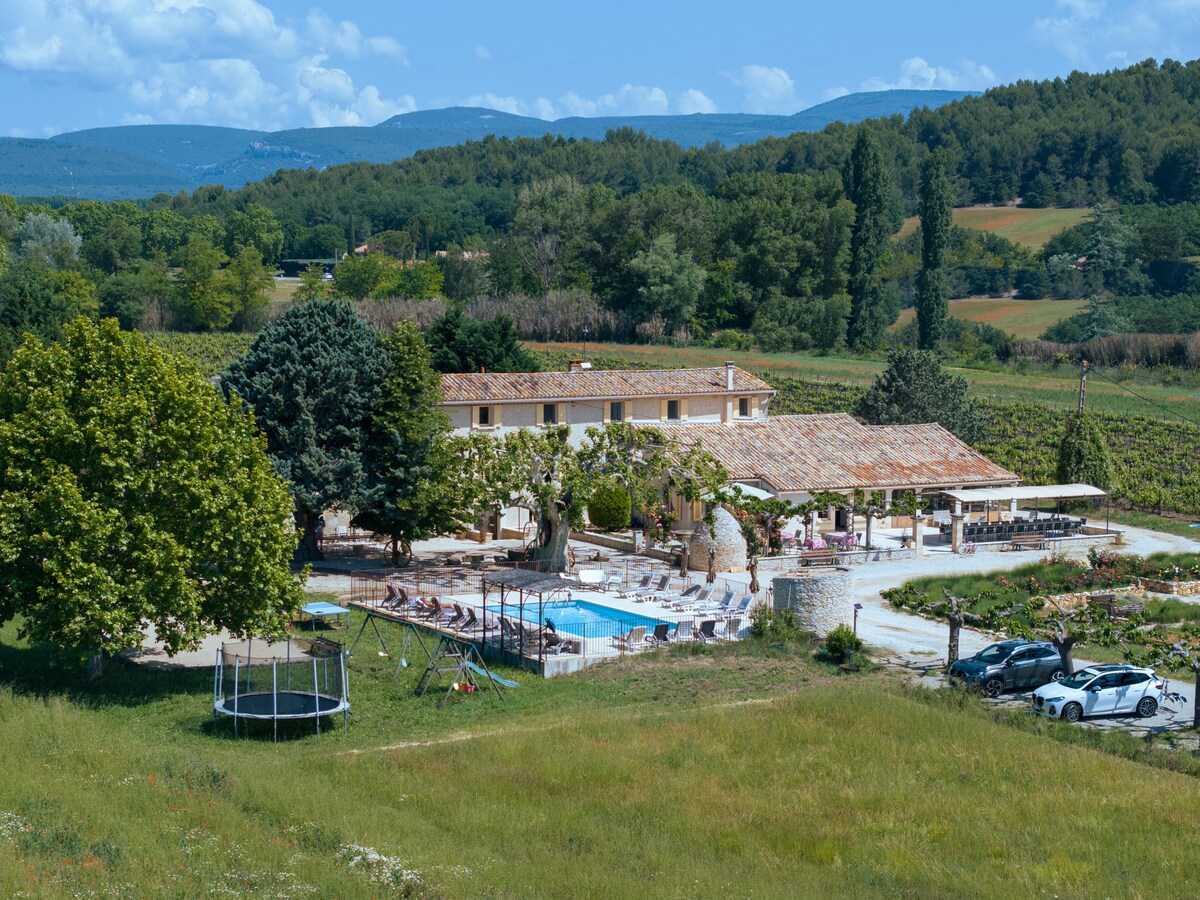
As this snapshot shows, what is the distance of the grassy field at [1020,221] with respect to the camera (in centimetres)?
16662

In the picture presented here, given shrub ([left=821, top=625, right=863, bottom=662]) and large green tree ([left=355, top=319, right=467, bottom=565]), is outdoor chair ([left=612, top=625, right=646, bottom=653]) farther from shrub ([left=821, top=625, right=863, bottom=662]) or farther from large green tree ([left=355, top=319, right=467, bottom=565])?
large green tree ([left=355, top=319, right=467, bottom=565])

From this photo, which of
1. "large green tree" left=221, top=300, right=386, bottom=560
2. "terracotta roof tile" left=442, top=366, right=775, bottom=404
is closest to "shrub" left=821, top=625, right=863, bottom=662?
"large green tree" left=221, top=300, right=386, bottom=560

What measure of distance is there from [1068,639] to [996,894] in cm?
1171

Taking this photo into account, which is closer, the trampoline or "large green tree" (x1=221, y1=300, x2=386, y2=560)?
the trampoline

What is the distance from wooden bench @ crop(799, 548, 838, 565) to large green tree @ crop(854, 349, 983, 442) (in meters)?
20.8

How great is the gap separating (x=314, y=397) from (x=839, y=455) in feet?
62.8

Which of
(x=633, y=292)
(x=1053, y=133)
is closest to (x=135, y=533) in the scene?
(x=633, y=292)

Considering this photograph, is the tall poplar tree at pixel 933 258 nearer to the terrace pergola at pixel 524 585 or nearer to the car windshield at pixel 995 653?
the terrace pergola at pixel 524 585

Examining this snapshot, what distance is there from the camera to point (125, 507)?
29.7 metres

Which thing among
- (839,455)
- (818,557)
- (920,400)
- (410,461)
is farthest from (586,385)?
(920,400)

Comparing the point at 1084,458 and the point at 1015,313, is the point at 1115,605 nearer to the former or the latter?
the point at 1084,458

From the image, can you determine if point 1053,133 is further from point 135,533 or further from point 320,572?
point 135,533

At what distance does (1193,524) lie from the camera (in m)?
52.5

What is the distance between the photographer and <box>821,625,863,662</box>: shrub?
3341 cm
